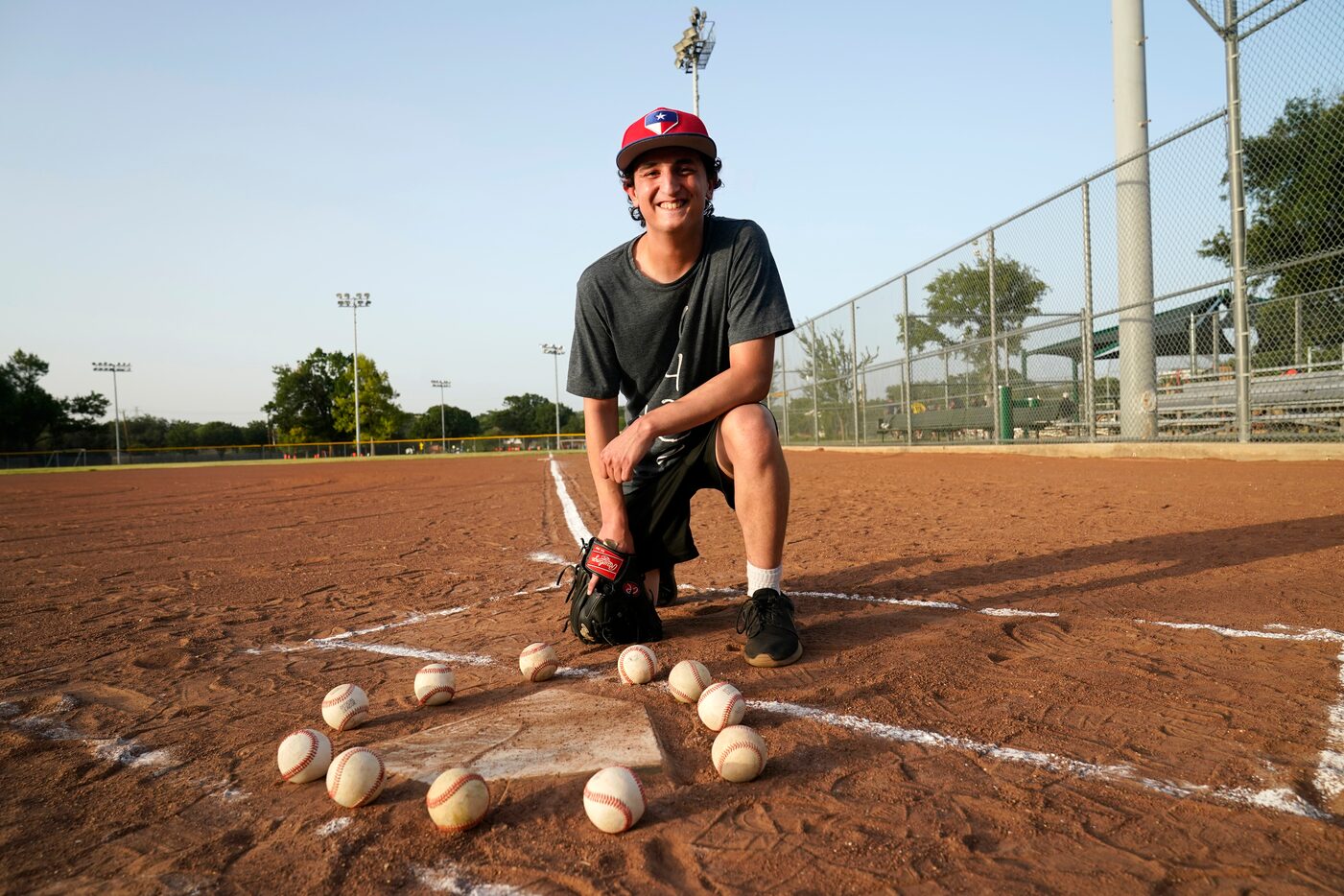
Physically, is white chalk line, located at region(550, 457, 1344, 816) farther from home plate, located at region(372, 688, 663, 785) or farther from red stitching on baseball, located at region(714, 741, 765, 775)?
home plate, located at region(372, 688, 663, 785)

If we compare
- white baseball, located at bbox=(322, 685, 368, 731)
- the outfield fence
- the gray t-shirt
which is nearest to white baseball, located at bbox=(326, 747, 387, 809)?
white baseball, located at bbox=(322, 685, 368, 731)

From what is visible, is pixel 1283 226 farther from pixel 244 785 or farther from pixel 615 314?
pixel 244 785

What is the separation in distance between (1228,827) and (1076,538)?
320 centimetres

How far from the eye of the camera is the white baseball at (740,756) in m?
1.70

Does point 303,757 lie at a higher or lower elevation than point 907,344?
lower

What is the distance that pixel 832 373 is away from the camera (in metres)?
21.2

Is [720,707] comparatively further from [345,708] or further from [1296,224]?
[1296,224]

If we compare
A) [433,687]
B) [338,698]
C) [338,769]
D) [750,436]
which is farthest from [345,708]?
[750,436]

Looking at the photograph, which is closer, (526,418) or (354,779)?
(354,779)

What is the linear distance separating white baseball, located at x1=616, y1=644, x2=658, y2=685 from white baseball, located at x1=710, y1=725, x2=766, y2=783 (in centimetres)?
67

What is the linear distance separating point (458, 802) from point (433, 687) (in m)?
0.78

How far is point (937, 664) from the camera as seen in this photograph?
237 centimetres

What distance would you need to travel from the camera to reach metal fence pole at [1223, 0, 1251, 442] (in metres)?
8.19

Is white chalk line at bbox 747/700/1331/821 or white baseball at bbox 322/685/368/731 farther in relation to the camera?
white baseball at bbox 322/685/368/731
